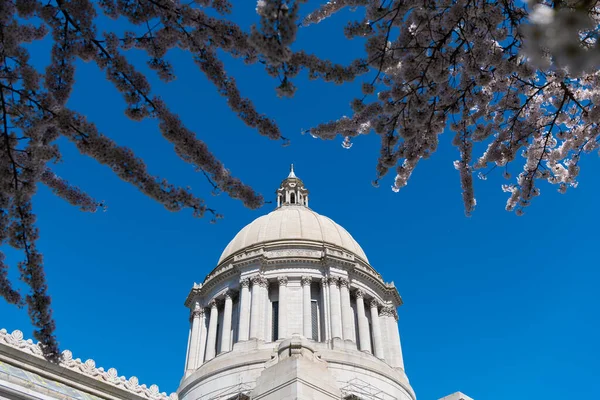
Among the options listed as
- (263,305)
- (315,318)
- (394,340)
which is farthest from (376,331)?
(263,305)

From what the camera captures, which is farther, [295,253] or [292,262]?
[295,253]

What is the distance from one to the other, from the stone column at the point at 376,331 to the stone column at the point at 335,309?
437 cm

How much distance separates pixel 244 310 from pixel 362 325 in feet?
32.5

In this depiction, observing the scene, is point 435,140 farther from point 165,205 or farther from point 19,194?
point 19,194

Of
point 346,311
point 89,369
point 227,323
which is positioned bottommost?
point 89,369

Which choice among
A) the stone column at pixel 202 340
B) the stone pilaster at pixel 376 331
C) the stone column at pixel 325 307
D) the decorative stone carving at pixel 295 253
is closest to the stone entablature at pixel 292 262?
the decorative stone carving at pixel 295 253

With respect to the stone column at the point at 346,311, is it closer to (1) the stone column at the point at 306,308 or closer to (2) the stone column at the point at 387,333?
(1) the stone column at the point at 306,308

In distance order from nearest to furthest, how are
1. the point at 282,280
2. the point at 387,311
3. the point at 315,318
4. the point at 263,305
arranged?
1. the point at 263,305
2. the point at 315,318
3. the point at 282,280
4. the point at 387,311

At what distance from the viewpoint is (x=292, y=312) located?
46688 mm

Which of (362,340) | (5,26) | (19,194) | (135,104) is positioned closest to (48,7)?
(5,26)

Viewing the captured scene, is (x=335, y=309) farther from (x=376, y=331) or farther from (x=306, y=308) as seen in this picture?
(x=376, y=331)

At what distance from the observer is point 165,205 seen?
10.9m

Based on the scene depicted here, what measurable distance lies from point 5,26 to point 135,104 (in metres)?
2.31

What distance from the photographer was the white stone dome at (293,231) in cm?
5316
